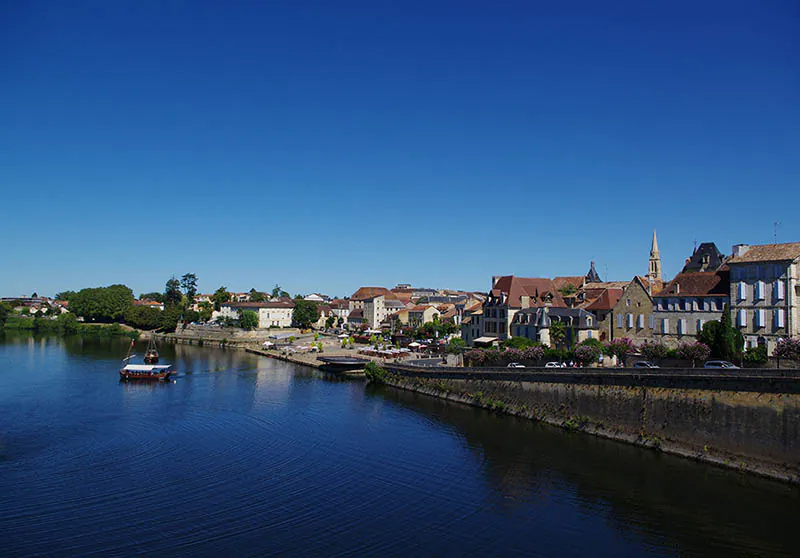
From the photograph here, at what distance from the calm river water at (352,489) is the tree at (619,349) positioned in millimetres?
11723

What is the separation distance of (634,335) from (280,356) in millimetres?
55148

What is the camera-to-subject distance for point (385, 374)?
208ft

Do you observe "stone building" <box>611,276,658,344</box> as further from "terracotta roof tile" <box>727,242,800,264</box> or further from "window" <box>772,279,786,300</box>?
"window" <box>772,279,786,300</box>

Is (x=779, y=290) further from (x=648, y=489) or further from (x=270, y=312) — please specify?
(x=270, y=312)

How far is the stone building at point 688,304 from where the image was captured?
48438 millimetres

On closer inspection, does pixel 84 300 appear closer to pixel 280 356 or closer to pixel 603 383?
pixel 280 356

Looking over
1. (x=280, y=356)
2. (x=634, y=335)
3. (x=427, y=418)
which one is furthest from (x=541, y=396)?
(x=280, y=356)

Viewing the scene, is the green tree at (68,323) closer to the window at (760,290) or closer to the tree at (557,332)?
the tree at (557,332)

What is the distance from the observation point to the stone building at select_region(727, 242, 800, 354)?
42125 mm

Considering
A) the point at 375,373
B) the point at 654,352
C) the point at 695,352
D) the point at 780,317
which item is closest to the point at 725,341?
the point at 695,352

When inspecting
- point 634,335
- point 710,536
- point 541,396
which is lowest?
→ point 710,536

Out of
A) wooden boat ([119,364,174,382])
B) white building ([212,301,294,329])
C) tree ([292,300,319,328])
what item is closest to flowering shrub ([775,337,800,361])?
wooden boat ([119,364,174,382])

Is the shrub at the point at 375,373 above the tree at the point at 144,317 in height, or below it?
below

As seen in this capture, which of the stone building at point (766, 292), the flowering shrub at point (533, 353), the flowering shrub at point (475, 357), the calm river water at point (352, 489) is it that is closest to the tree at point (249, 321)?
the calm river water at point (352, 489)
